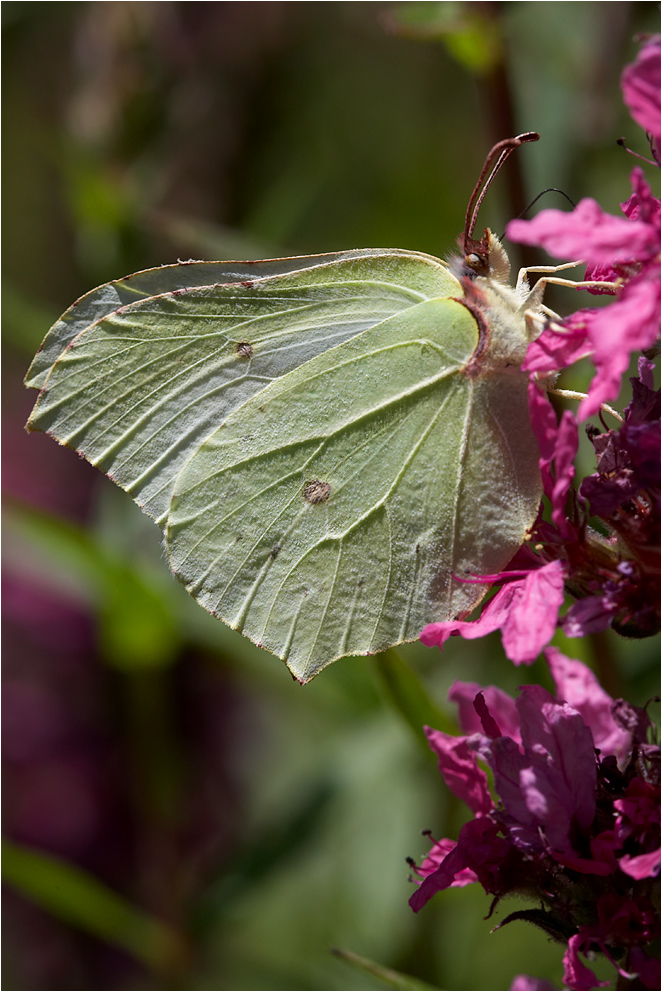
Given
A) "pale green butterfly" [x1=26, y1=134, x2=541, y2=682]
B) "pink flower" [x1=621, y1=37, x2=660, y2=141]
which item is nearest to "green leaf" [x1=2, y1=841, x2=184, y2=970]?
"pale green butterfly" [x1=26, y1=134, x2=541, y2=682]

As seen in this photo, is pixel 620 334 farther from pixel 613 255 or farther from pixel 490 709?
pixel 490 709

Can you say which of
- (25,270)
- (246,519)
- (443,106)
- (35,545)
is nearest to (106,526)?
(35,545)

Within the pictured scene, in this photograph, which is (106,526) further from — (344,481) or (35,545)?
(344,481)

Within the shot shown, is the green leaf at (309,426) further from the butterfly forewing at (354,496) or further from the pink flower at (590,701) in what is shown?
the pink flower at (590,701)

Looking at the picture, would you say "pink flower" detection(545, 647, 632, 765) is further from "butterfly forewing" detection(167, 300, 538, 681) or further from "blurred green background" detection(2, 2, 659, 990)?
"blurred green background" detection(2, 2, 659, 990)

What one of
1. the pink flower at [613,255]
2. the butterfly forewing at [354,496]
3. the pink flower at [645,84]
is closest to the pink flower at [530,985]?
the butterfly forewing at [354,496]

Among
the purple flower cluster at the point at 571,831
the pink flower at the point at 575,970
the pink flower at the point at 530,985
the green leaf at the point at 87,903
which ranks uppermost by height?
the purple flower cluster at the point at 571,831

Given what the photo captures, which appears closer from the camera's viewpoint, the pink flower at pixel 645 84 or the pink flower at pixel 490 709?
the pink flower at pixel 645 84

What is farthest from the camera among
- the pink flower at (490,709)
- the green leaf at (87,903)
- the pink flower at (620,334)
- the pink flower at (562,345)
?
the green leaf at (87,903)
